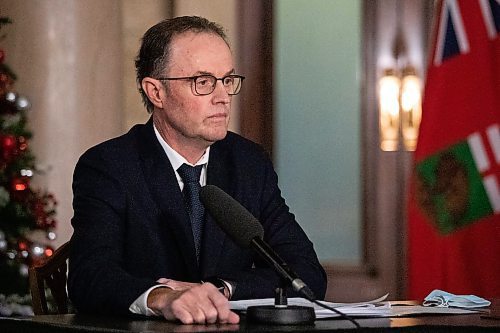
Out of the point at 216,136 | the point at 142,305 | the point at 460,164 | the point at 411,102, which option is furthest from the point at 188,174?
the point at 411,102

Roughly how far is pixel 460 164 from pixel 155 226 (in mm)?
2063

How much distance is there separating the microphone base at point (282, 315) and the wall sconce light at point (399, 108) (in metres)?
3.95

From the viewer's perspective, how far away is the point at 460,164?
4598 millimetres

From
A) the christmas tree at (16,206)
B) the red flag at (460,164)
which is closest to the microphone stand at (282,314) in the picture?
the red flag at (460,164)

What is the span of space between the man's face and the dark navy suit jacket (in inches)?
4.3

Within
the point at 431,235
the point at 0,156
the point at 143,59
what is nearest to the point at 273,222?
the point at 143,59

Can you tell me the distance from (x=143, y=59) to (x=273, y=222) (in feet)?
2.07

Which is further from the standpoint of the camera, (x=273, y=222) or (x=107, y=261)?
(x=273, y=222)

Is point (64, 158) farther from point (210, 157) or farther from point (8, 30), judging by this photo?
point (210, 157)

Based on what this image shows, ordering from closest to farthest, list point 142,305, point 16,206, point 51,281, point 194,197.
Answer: point 142,305, point 51,281, point 194,197, point 16,206

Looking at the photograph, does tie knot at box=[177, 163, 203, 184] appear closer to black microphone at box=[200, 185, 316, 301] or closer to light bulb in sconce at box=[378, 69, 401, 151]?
black microphone at box=[200, 185, 316, 301]

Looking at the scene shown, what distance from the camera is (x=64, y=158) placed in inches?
238

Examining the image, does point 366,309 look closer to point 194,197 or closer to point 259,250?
point 259,250

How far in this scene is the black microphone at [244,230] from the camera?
2.04 meters
